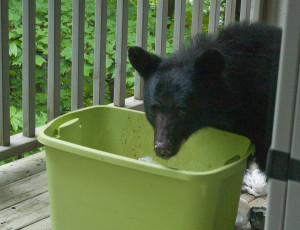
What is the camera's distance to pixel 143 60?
8.62 feet

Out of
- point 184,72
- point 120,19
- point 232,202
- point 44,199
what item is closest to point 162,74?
point 184,72

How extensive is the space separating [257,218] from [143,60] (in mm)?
944

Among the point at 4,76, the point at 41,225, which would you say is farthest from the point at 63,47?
the point at 41,225

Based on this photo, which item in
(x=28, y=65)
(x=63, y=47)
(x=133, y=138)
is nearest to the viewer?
(x=133, y=138)

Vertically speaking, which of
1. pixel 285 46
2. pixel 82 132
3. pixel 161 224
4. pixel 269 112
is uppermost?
pixel 285 46

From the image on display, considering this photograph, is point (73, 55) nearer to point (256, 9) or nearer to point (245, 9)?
point (245, 9)

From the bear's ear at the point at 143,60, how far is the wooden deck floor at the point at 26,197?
88 centimetres

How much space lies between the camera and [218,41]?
8.84 ft

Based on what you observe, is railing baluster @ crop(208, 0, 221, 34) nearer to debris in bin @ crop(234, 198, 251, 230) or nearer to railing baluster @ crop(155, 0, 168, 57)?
railing baluster @ crop(155, 0, 168, 57)

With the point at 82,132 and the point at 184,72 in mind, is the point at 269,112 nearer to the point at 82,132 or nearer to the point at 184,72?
the point at 184,72

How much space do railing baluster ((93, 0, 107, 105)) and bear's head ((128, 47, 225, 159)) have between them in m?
1.04

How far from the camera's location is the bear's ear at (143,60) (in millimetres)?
2609

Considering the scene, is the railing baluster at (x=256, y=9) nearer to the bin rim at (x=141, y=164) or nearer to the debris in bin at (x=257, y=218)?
the debris in bin at (x=257, y=218)

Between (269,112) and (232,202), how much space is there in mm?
443
